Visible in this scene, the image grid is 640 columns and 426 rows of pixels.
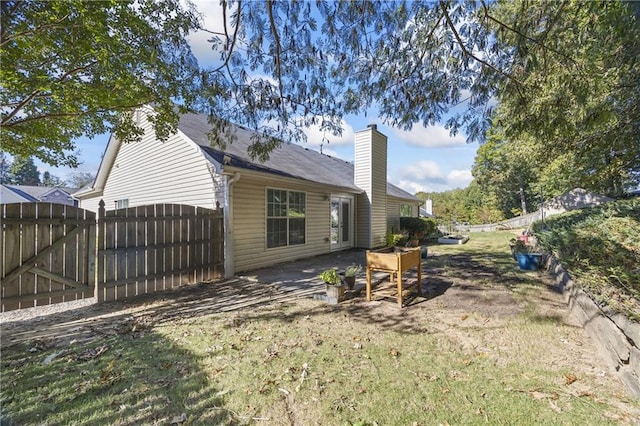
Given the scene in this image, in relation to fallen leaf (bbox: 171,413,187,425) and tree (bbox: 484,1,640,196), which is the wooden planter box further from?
fallen leaf (bbox: 171,413,187,425)

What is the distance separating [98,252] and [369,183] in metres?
9.90

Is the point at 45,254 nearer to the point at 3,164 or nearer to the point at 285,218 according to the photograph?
the point at 285,218

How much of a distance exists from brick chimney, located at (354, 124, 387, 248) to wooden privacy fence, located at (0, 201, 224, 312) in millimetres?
7323

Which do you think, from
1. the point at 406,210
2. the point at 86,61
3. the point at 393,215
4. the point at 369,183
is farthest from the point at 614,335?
the point at 406,210

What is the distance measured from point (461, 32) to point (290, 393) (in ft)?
17.9

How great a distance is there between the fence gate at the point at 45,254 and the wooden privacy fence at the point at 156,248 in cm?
23

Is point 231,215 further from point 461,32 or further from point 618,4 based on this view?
point 618,4

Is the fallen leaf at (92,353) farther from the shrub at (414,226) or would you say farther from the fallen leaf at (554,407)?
the shrub at (414,226)

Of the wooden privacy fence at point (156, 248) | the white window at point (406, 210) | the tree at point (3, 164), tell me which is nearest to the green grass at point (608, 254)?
the wooden privacy fence at point (156, 248)

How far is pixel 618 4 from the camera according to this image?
3.59m

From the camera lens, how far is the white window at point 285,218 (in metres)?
8.57

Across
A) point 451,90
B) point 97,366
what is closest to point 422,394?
point 97,366

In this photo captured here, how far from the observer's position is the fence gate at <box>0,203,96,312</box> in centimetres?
429

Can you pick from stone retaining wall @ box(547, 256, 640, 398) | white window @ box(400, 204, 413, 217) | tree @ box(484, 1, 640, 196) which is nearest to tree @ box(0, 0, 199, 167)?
tree @ box(484, 1, 640, 196)
